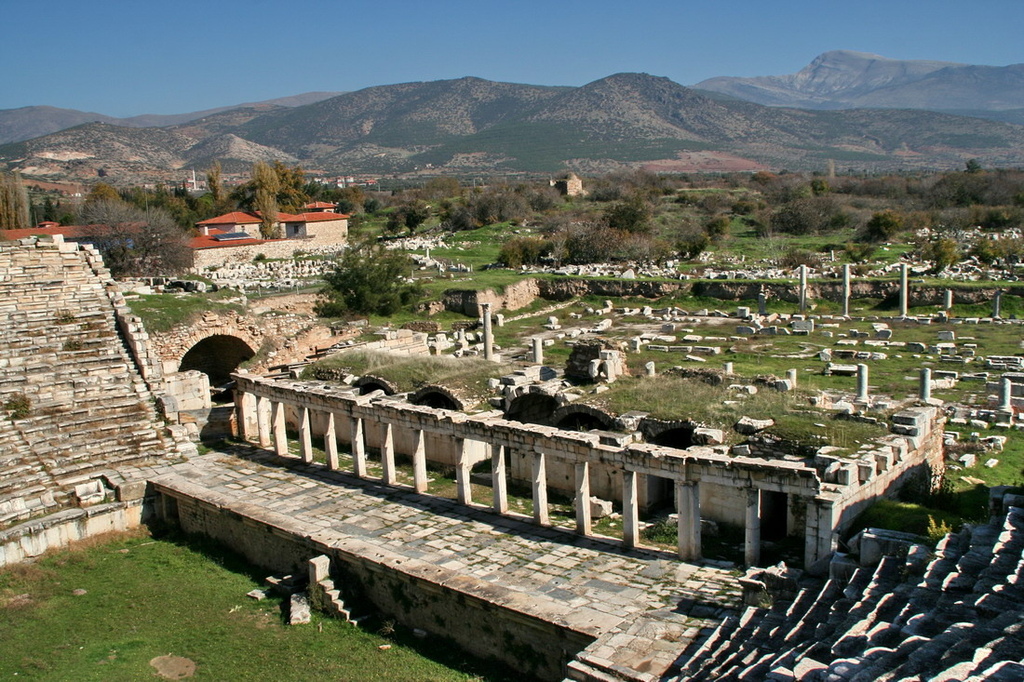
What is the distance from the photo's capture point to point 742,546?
569 inches

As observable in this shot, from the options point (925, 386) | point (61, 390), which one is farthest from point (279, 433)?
point (925, 386)

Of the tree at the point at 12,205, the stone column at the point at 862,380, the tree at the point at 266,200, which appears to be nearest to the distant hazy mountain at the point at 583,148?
the tree at the point at 266,200

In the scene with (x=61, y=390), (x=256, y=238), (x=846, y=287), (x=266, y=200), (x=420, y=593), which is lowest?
(x=420, y=593)

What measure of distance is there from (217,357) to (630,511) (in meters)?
18.7

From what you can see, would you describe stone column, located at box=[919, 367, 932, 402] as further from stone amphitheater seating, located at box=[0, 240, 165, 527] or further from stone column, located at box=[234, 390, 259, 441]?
stone amphitheater seating, located at box=[0, 240, 165, 527]

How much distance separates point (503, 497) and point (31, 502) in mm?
9125

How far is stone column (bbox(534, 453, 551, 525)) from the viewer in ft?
50.0

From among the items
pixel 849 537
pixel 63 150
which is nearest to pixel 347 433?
pixel 849 537

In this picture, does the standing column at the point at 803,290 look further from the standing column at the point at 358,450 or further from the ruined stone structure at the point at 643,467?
the standing column at the point at 358,450

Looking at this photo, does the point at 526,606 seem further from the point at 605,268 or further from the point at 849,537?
the point at 605,268

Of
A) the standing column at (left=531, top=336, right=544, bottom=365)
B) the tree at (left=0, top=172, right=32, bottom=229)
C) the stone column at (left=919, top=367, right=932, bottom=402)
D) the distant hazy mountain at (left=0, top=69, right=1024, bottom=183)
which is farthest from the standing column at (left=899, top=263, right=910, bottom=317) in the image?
the distant hazy mountain at (left=0, top=69, right=1024, bottom=183)

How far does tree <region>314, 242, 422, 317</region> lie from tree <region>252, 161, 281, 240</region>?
73.8 ft

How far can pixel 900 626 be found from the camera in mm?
8664

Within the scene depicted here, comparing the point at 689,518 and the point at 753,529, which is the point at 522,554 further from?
the point at 753,529
